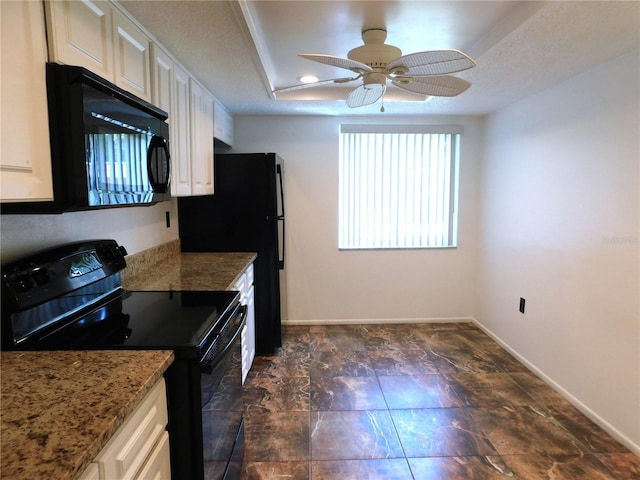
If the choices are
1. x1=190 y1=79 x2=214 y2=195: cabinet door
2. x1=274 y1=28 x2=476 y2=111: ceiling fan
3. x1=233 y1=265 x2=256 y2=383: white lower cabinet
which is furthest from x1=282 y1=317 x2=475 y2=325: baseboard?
x1=274 y1=28 x2=476 y2=111: ceiling fan

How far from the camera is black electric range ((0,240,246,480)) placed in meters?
1.23

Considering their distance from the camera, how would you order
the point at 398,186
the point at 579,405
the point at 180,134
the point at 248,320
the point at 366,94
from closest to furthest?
1. the point at 366,94
2. the point at 180,134
3. the point at 579,405
4. the point at 248,320
5. the point at 398,186

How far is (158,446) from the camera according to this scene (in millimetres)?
1143

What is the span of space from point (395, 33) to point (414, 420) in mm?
2247

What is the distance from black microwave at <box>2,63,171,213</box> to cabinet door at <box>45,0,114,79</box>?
0.31 ft

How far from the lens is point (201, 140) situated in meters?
2.68

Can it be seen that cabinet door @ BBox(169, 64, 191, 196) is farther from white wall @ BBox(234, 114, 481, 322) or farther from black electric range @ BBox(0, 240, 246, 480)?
white wall @ BBox(234, 114, 481, 322)

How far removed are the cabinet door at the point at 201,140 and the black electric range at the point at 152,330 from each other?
0.92 m

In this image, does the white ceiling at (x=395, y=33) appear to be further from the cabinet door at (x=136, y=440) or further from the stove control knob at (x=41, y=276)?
the cabinet door at (x=136, y=440)

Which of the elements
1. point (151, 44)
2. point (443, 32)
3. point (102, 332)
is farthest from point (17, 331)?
point (443, 32)

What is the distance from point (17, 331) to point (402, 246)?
3.40 meters

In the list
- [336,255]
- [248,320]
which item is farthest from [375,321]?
[248,320]

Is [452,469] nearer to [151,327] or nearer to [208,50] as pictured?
[151,327]

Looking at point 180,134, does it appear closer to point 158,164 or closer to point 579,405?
point 158,164
